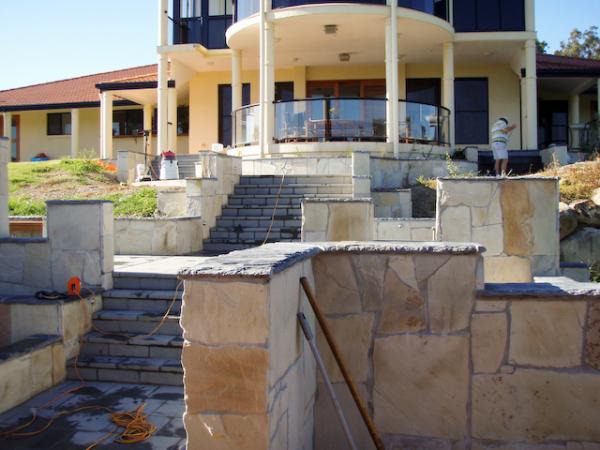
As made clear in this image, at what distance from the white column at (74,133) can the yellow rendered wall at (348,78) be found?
5.97 m

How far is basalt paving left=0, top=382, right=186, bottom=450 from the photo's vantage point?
3976 millimetres

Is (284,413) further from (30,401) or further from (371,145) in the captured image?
(371,145)

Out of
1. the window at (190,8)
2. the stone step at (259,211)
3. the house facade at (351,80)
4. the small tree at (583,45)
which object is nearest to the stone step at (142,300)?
the stone step at (259,211)

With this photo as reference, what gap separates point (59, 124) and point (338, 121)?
16038mm

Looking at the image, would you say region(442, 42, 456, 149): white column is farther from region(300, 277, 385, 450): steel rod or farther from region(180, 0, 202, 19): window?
region(300, 277, 385, 450): steel rod

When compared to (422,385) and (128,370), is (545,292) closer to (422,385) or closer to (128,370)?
(422,385)

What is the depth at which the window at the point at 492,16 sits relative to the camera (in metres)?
16.9

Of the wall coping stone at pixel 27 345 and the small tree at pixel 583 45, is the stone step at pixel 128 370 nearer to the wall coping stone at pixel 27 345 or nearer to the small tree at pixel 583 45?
the wall coping stone at pixel 27 345

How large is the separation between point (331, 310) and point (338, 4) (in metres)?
12.4

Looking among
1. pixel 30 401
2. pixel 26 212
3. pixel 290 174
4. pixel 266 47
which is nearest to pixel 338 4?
pixel 266 47

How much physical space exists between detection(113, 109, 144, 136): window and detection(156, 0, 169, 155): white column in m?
6.50

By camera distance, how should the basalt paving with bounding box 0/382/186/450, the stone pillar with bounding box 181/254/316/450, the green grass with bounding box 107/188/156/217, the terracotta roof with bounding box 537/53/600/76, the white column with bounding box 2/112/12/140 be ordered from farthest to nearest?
1. the white column with bounding box 2/112/12/140
2. the terracotta roof with bounding box 537/53/600/76
3. the green grass with bounding box 107/188/156/217
4. the basalt paving with bounding box 0/382/186/450
5. the stone pillar with bounding box 181/254/316/450

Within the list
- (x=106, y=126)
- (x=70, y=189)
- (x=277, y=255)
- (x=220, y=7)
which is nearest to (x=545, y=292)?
(x=277, y=255)

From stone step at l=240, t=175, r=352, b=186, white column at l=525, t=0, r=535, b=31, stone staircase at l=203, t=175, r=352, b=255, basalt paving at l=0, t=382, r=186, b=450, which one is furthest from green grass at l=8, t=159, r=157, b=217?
white column at l=525, t=0, r=535, b=31
